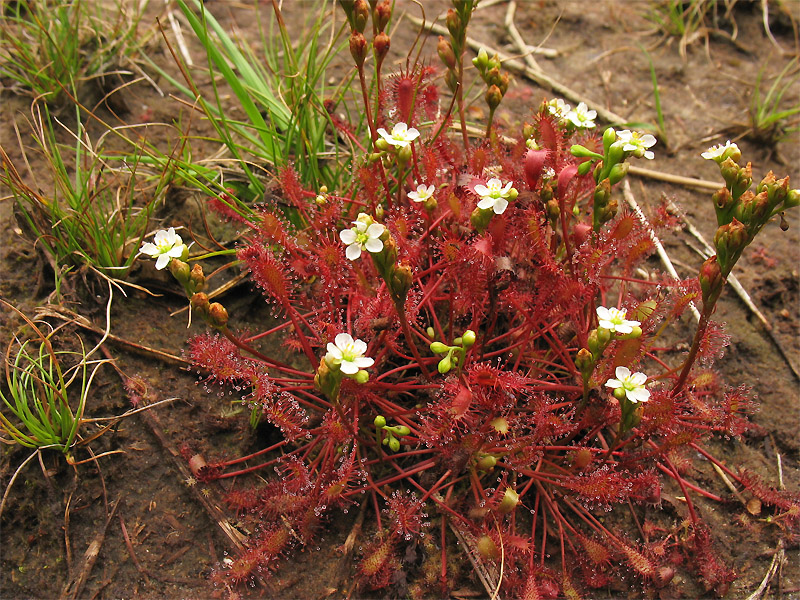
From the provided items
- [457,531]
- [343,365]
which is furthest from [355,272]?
[457,531]

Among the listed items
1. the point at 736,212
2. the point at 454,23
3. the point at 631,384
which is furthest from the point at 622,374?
the point at 454,23

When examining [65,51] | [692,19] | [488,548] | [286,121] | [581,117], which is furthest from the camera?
[692,19]

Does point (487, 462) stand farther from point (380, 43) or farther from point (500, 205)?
point (380, 43)

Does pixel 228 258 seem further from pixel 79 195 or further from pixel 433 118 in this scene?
pixel 433 118

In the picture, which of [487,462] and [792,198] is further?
[487,462]

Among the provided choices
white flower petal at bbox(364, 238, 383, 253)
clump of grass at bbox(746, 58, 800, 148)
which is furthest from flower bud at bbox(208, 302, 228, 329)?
clump of grass at bbox(746, 58, 800, 148)
